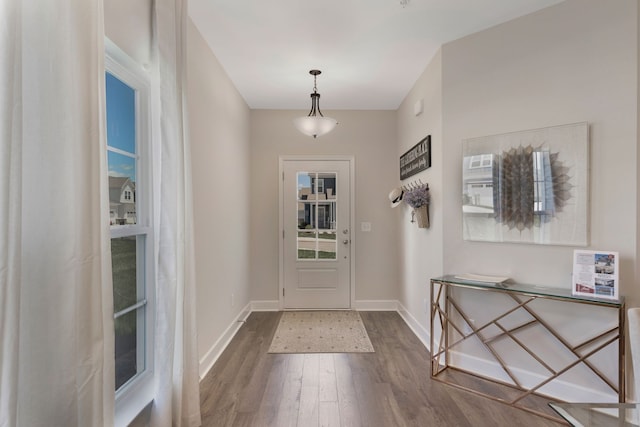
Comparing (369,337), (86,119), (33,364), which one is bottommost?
(369,337)

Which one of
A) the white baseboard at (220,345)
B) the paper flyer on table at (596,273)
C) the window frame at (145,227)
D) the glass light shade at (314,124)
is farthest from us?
the glass light shade at (314,124)

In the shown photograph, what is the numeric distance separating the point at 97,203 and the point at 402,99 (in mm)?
3442

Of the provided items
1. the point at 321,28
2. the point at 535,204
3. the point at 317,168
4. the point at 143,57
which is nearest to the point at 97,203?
the point at 143,57

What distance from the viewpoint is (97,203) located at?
1.07m

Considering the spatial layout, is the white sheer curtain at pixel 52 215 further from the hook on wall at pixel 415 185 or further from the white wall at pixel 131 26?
the hook on wall at pixel 415 185

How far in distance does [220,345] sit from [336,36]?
2789 mm

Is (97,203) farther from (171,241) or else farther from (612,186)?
(612,186)

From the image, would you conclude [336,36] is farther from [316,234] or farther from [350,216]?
[316,234]

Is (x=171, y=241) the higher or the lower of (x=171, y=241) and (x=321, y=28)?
the lower

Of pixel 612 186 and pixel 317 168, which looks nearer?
pixel 612 186

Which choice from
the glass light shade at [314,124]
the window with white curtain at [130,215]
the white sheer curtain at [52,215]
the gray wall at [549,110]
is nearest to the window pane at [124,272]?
the window with white curtain at [130,215]

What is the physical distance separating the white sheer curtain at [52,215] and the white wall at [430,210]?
7.83 ft

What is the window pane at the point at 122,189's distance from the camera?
1493 millimetres

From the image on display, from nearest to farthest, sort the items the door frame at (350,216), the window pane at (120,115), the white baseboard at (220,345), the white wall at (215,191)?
the window pane at (120,115), the white wall at (215,191), the white baseboard at (220,345), the door frame at (350,216)
